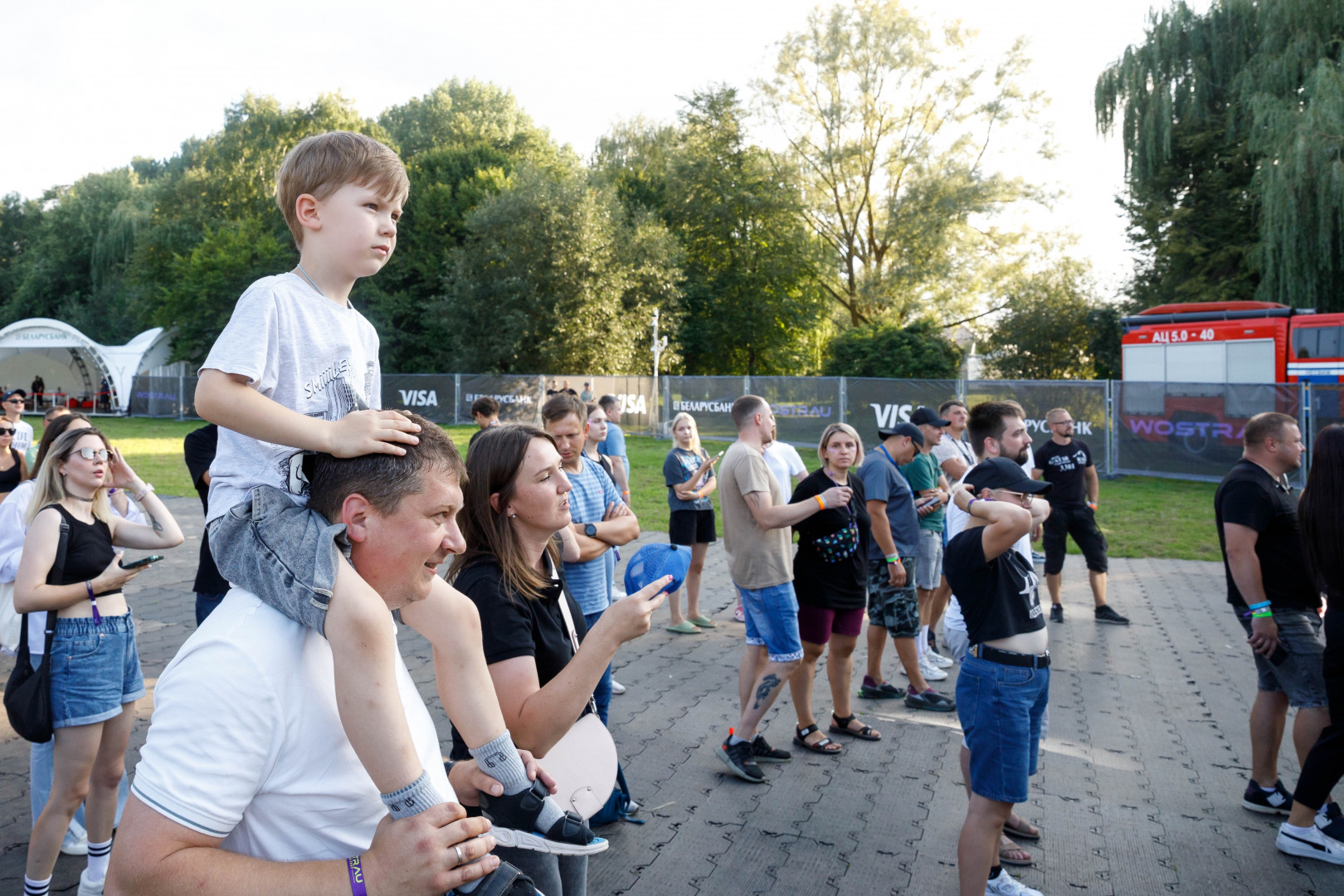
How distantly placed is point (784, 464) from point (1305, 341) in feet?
63.6

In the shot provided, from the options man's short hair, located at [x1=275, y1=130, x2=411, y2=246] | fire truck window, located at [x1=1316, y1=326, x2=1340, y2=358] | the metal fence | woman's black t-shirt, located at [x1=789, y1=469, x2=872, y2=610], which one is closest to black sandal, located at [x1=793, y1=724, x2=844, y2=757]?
woman's black t-shirt, located at [x1=789, y1=469, x2=872, y2=610]

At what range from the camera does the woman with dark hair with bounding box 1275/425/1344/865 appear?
414cm

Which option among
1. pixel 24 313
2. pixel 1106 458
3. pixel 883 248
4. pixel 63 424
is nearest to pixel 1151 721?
pixel 63 424

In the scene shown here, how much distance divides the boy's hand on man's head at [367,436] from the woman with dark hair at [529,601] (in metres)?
0.80

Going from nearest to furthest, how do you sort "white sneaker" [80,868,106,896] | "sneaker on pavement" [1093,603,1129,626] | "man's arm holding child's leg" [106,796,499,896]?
"man's arm holding child's leg" [106,796,499,896] < "white sneaker" [80,868,106,896] < "sneaker on pavement" [1093,603,1129,626]

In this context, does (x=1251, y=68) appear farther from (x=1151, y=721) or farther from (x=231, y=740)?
(x=231, y=740)

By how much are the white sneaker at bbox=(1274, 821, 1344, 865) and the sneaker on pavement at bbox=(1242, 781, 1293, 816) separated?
1.34 ft

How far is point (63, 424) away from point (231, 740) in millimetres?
3743

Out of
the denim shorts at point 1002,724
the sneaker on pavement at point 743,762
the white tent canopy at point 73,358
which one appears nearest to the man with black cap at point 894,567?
the sneaker on pavement at point 743,762

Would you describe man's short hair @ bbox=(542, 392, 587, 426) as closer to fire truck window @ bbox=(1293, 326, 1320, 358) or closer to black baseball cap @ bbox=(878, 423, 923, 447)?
black baseball cap @ bbox=(878, 423, 923, 447)

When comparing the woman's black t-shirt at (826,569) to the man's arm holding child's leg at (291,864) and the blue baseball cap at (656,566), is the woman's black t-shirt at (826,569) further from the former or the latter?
the man's arm holding child's leg at (291,864)

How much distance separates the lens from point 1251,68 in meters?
23.5

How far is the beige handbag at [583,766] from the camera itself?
2.40 m

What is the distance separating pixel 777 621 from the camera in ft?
17.1
